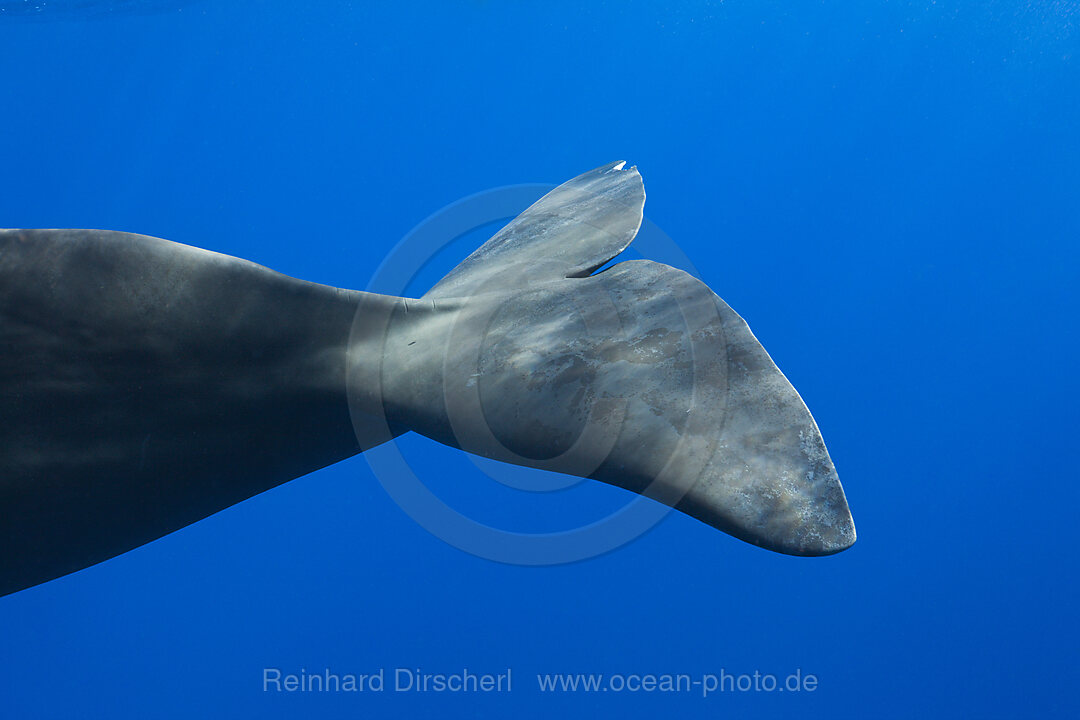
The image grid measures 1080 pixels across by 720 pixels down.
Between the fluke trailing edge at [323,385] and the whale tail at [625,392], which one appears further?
the fluke trailing edge at [323,385]

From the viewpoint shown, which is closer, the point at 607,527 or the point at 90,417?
the point at 90,417

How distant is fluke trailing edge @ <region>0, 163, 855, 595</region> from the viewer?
195cm

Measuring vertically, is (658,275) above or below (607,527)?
above

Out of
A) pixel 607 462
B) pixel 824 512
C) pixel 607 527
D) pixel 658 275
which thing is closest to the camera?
pixel 824 512

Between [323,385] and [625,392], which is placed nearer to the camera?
[625,392]

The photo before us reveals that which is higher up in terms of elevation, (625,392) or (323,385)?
(323,385)

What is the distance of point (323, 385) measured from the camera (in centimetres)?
253

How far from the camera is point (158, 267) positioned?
2293 mm

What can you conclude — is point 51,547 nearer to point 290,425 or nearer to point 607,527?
point 290,425

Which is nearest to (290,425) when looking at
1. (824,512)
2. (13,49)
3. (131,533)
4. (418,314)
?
Answer: (418,314)

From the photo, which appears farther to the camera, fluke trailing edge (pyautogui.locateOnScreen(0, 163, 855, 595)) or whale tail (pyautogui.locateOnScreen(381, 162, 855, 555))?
fluke trailing edge (pyautogui.locateOnScreen(0, 163, 855, 595))

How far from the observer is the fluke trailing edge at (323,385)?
195 centimetres

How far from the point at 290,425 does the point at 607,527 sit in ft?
4.37

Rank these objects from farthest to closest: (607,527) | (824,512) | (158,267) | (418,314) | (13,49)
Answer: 1. (13,49)
2. (607,527)
3. (418,314)
4. (158,267)
5. (824,512)
